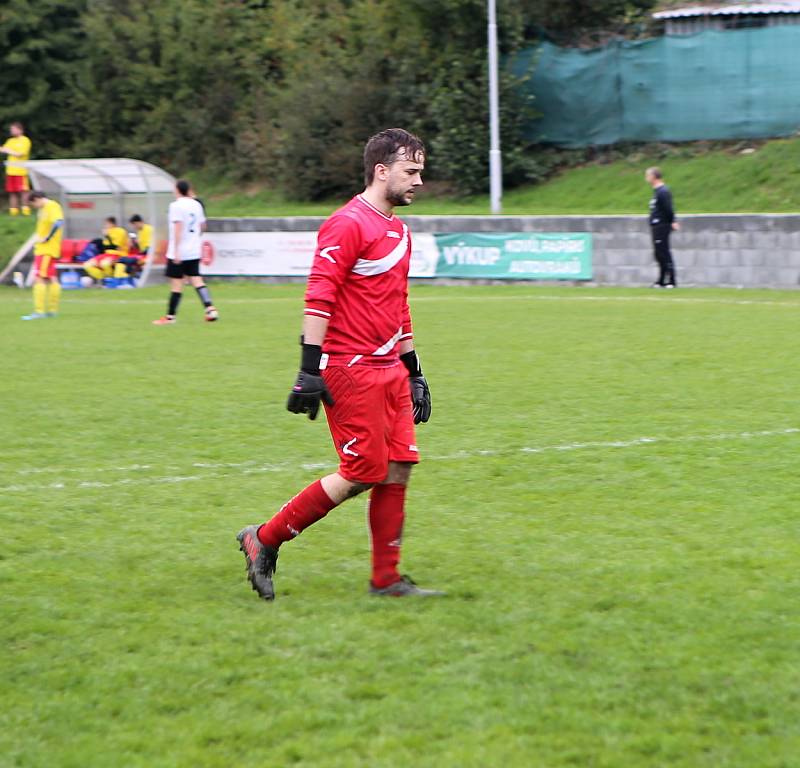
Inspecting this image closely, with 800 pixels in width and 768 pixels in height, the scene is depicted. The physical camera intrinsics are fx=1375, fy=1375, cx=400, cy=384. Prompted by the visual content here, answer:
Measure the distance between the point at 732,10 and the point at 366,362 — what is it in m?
26.7

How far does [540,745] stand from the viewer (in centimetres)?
392

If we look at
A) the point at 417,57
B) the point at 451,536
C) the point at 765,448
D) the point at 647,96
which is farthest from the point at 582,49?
the point at 451,536

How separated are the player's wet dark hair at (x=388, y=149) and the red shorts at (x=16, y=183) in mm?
26497

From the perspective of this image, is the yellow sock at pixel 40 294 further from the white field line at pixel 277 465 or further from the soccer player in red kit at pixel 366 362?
the soccer player in red kit at pixel 366 362

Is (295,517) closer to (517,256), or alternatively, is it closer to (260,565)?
(260,565)

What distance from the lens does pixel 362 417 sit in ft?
17.5

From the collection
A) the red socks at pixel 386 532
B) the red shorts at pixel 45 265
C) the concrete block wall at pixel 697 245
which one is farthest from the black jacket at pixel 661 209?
the red socks at pixel 386 532

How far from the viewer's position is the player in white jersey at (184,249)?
1759cm

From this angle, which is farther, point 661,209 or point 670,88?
point 670,88

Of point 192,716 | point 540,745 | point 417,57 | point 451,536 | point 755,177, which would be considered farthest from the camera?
point 417,57

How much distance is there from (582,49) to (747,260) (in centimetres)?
1009

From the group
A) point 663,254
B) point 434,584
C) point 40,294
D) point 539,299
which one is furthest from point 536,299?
point 434,584

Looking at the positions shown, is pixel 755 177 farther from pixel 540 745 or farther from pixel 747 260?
pixel 540 745

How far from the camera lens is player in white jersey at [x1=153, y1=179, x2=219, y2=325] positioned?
17.6 m
